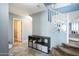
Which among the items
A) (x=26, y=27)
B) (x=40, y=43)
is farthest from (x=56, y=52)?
(x=26, y=27)

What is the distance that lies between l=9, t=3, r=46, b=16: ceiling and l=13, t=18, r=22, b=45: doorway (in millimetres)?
149

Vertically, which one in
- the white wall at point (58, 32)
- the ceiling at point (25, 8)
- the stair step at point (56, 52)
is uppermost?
the ceiling at point (25, 8)

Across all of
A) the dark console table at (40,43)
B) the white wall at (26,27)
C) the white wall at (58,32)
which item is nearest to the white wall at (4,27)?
the white wall at (26,27)

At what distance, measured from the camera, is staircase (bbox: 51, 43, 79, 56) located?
188 centimetres

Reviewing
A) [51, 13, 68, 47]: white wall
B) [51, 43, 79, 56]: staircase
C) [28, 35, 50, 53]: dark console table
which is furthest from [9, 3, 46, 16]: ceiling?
[51, 43, 79, 56]: staircase

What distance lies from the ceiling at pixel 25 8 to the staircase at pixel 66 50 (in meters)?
0.71

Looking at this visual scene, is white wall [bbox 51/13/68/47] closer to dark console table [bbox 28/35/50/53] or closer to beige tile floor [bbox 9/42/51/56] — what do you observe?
dark console table [bbox 28/35/50/53]

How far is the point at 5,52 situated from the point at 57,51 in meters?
0.86

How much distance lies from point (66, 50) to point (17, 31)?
0.88 meters

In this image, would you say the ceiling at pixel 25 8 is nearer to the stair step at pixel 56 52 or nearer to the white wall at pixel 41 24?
the white wall at pixel 41 24

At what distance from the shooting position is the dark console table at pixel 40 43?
6.40 ft

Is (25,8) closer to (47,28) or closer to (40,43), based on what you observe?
(47,28)

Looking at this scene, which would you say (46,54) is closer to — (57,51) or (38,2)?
(57,51)

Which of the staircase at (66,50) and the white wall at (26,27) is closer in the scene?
the staircase at (66,50)
